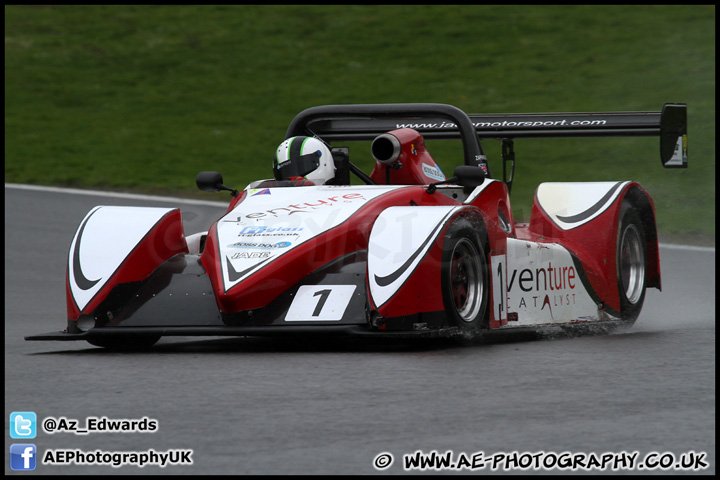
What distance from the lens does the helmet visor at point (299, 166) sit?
841 cm

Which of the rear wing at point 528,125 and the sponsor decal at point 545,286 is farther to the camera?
the rear wing at point 528,125

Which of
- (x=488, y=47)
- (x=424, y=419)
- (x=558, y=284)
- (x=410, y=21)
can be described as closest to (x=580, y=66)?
(x=488, y=47)

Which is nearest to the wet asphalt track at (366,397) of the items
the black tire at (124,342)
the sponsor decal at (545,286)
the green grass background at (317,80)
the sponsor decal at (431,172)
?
the black tire at (124,342)

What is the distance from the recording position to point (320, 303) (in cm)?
688

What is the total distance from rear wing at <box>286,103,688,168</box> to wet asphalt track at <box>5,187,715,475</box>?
1677 mm

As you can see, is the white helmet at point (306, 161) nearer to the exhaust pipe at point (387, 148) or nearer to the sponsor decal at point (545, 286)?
the exhaust pipe at point (387, 148)

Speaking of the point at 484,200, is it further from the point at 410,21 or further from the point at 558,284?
the point at 410,21

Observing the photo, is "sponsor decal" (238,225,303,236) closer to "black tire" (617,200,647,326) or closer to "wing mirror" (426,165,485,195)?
"wing mirror" (426,165,485,195)

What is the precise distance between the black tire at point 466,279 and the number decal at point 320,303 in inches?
21.1

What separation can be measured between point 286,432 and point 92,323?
9.87ft

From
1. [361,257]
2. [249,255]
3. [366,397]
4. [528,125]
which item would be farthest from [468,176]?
[366,397]

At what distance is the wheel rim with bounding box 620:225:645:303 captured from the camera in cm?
940

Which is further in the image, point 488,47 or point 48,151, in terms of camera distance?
point 488,47

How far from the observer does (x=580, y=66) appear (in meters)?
24.7
